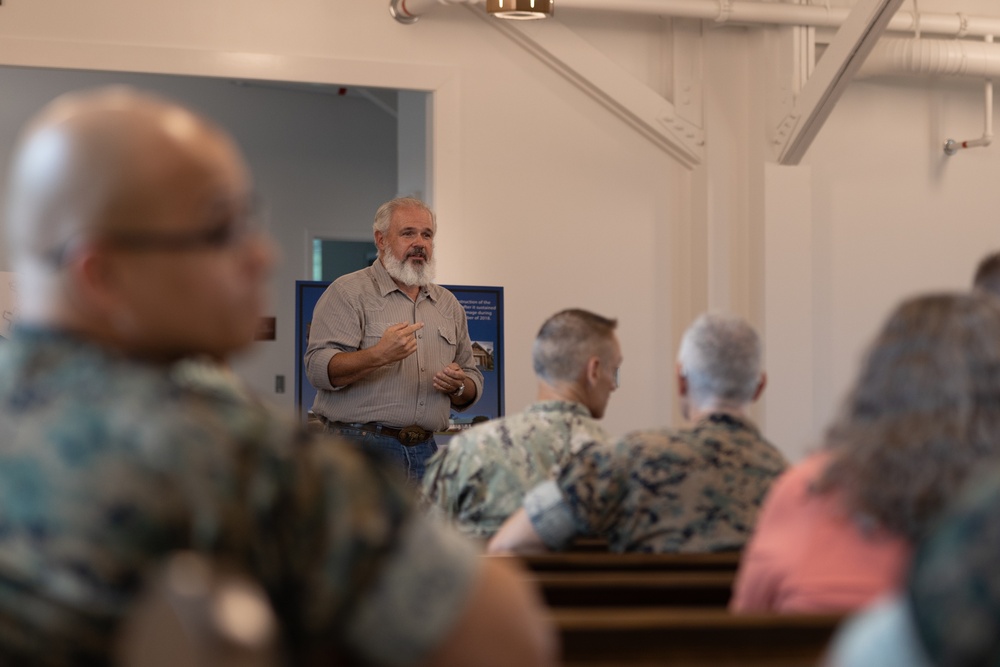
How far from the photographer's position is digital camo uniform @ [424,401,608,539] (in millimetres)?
3557

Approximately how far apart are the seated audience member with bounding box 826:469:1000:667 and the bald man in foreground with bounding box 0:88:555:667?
1.32 ft

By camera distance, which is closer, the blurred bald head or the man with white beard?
the blurred bald head

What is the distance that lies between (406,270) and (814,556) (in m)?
3.78

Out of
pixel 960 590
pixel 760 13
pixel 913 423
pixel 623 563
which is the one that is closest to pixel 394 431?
pixel 623 563

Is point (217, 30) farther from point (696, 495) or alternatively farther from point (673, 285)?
point (696, 495)

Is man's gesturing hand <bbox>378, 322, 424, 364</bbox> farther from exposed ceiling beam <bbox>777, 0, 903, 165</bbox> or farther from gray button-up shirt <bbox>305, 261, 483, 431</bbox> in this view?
exposed ceiling beam <bbox>777, 0, 903, 165</bbox>

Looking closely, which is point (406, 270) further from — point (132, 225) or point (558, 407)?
point (132, 225)

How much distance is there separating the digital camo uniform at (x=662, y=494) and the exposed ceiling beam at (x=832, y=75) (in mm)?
5016

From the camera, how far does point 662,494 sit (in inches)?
115

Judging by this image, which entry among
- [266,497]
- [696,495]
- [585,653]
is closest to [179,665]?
[266,497]

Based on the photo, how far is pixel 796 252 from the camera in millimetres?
8281

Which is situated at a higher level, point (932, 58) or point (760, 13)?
point (760, 13)

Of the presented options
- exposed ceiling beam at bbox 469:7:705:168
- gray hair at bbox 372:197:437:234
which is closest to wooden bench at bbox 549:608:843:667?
gray hair at bbox 372:197:437:234

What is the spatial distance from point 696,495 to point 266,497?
6.33ft
